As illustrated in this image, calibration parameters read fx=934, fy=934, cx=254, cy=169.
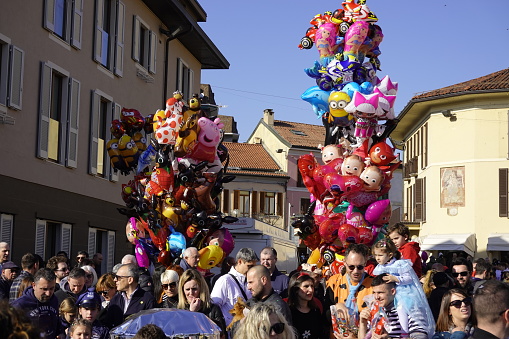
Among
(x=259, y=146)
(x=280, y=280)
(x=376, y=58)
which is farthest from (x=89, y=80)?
(x=259, y=146)

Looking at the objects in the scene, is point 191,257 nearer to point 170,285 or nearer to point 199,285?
point 170,285

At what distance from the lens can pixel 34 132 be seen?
18.7 metres

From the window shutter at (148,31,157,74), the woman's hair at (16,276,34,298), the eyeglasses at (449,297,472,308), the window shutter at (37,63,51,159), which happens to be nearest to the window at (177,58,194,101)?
the window shutter at (148,31,157,74)

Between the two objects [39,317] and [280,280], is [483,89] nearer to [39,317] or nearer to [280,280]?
[280,280]

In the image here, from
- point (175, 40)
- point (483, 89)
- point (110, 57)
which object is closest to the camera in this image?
point (110, 57)

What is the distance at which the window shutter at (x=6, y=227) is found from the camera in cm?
1734

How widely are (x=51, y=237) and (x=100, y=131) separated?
3.98m

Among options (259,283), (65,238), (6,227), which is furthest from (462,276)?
(65,238)

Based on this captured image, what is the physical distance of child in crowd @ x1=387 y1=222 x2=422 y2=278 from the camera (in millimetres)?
11625

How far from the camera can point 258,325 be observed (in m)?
5.98

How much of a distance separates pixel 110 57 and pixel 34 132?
545 cm

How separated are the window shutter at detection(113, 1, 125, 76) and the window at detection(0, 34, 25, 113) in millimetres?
6216

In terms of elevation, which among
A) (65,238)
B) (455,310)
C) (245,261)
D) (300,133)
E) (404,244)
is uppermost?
(300,133)

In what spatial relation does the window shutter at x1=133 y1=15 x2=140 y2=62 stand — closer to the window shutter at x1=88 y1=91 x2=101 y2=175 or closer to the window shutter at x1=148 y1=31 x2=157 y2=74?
the window shutter at x1=148 y1=31 x2=157 y2=74
